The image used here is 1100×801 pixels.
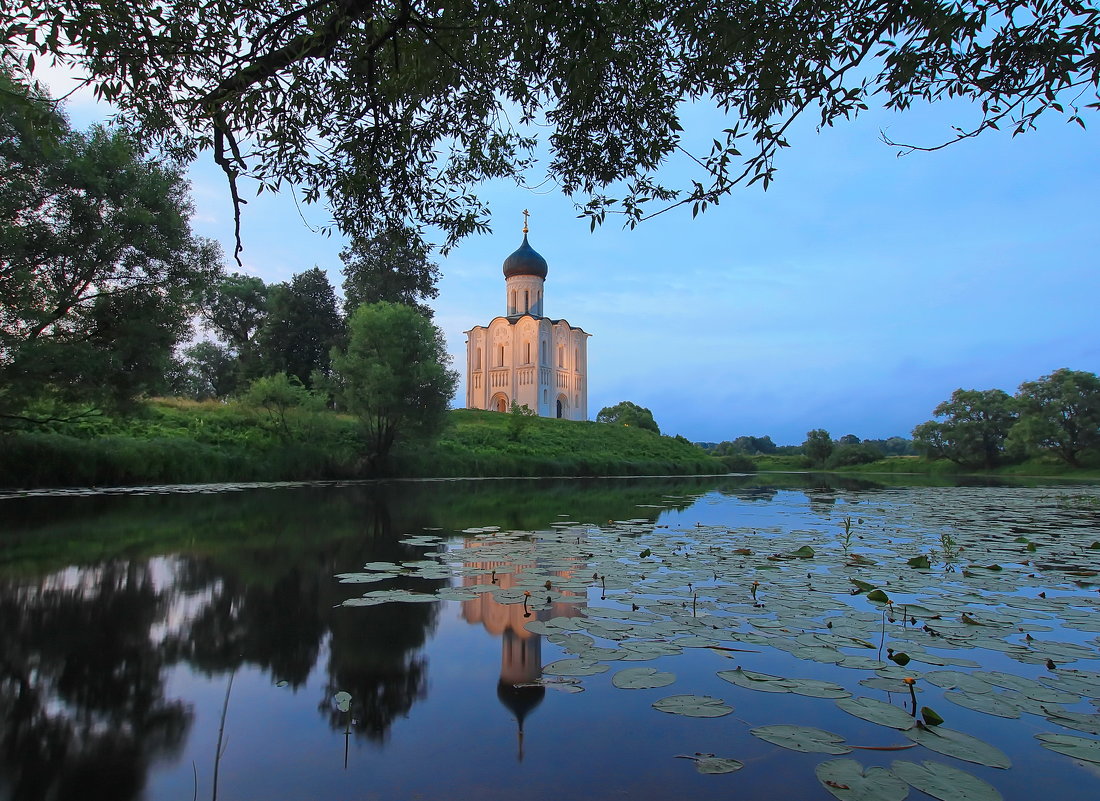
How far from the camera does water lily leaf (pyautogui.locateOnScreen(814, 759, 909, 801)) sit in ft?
5.82

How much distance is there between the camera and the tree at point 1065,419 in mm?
42875

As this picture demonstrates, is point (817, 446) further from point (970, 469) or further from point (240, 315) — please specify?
point (240, 315)

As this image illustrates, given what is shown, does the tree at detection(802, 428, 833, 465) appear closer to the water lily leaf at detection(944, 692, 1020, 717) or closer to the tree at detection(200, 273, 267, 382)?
the tree at detection(200, 273, 267, 382)

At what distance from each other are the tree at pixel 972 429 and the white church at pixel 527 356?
102 feet

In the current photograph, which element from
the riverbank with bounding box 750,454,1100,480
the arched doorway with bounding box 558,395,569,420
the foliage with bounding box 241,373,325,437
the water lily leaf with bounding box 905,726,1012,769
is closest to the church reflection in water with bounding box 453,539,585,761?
the water lily leaf with bounding box 905,726,1012,769

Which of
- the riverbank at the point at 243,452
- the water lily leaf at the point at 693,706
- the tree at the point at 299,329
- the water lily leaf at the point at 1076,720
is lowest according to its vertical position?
the water lily leaf at the point at 1076,720

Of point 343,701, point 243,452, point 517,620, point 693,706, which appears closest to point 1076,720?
point 693,706

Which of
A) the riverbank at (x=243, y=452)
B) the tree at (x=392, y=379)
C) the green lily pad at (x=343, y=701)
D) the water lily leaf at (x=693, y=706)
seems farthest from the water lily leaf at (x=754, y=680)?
the tree at (x=392, y=379)

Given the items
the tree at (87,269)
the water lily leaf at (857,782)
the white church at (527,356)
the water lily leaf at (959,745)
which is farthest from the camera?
the white church at (527,356)

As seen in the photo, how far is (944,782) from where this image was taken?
73.2 inches

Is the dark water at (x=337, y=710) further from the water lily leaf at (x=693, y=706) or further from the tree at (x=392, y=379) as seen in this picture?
the tree at (x=392, y=379)

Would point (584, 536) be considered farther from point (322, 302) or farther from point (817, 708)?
point (322, 302)

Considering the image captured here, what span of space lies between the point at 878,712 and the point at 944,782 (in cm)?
50

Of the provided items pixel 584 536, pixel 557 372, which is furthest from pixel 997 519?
pixel 557 372
